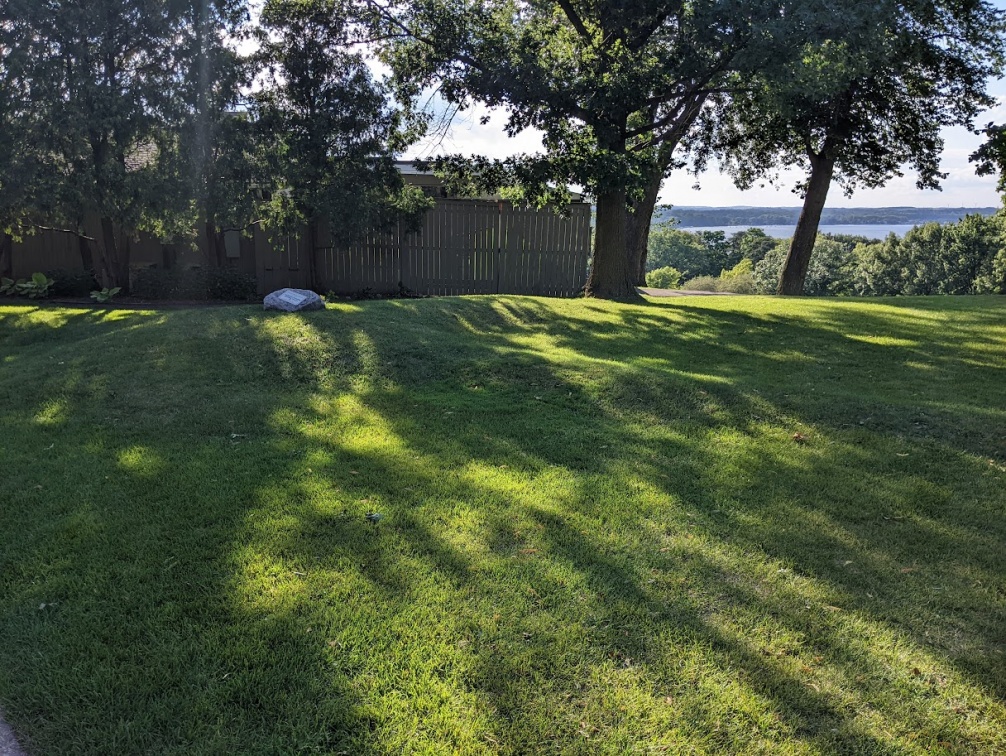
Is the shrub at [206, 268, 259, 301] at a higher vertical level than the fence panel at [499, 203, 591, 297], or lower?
lower

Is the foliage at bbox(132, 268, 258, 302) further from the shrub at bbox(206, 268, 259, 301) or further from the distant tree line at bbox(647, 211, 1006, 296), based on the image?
the distant tree line at bbox(647, 211, 1006, 296)

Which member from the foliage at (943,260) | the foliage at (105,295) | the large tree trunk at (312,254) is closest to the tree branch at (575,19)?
the large tree trunk at (312,254)

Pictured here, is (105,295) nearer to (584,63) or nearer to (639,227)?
(584,63)

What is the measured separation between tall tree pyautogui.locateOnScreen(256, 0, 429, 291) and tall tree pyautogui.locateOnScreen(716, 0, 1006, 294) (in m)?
6.89

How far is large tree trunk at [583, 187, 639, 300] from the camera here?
1231 centimetres

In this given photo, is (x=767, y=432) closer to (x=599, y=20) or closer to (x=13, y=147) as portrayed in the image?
(x=599, y=20)

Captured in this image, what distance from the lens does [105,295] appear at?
40.4 feet

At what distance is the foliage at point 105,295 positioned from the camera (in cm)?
1226

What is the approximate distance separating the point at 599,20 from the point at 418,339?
25.1ft

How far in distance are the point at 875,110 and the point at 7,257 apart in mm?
19954

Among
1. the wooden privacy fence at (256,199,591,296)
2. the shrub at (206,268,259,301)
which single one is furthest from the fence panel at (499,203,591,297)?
the shrub at (206,268,259,301)

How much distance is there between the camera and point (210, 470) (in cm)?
408

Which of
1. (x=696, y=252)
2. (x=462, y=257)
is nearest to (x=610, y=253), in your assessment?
(x=462, y=257)

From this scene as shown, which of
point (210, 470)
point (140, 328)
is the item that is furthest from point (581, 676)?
point (140, 328)
